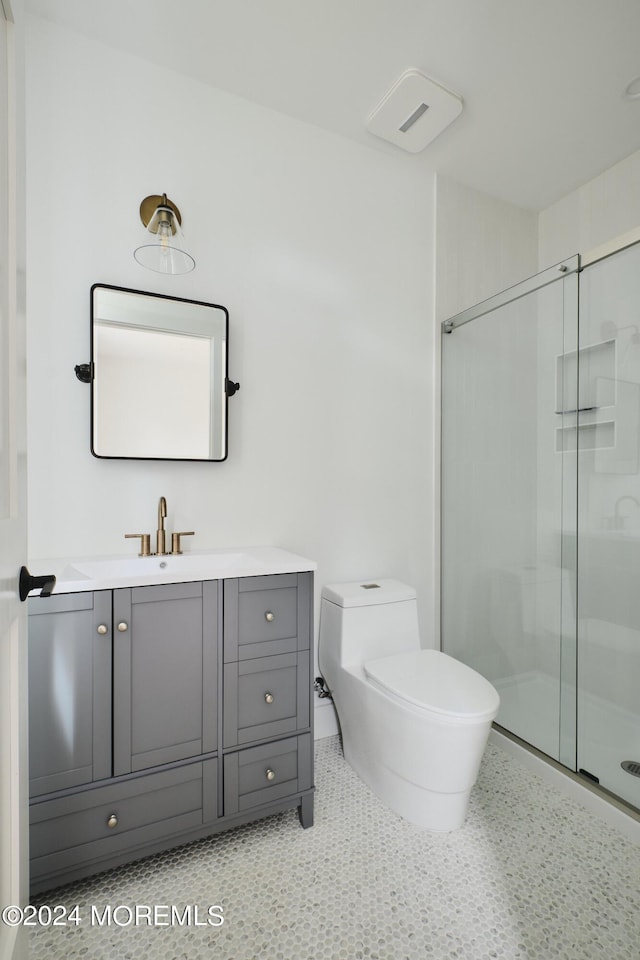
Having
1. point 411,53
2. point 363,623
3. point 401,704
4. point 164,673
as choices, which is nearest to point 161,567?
point 164,673

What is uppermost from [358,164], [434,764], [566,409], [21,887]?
[358,164]

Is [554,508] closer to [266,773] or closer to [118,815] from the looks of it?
[266,773]

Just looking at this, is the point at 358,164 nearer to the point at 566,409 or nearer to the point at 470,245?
the point at 470,245

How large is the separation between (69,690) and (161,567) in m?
0.47

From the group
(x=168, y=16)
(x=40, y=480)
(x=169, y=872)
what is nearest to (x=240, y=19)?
(x=168, y=16)

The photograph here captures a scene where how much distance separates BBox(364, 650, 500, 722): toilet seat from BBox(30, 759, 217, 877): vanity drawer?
0.63 m

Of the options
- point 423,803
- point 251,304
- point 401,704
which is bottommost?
point 423,803

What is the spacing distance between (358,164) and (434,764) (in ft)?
8.01

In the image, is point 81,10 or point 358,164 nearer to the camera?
point 81,10

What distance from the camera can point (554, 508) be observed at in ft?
6.30

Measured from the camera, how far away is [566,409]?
1.86 metres

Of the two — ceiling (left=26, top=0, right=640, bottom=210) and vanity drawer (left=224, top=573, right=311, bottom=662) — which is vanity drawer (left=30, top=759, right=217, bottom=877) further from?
ceiling (left=26, top=0, right=640, bottom=210)

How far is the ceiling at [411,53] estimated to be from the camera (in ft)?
4.99

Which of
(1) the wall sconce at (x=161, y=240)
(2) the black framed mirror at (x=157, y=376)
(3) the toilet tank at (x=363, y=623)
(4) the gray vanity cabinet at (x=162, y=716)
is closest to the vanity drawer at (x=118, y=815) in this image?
(4) the gray vanity cabinet at (x=162, y=716)
